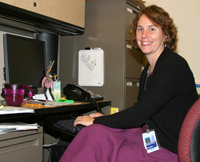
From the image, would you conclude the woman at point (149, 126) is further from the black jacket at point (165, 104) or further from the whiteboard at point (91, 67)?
the whiteboard at point (91, 67)

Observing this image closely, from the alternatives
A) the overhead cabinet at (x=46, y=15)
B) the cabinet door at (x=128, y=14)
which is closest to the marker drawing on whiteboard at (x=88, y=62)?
the overhead cabinet at (x=46, y=15)

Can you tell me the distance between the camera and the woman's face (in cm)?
127

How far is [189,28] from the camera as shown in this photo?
7.61ft

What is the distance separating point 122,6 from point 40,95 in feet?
3.05

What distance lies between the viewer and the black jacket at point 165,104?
988 mm

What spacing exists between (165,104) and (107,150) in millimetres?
327

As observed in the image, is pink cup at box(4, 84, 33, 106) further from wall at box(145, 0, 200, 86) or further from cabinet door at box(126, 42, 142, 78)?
wall at box(145, 0, 200, 86)

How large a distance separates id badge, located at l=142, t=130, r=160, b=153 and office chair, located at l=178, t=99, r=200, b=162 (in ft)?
0.86

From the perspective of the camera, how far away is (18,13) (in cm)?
143

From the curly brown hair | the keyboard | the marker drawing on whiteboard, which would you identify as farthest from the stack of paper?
the marker drawing on whiteboard

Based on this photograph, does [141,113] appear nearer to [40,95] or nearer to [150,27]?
[150,27]

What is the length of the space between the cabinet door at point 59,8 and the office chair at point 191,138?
114cm

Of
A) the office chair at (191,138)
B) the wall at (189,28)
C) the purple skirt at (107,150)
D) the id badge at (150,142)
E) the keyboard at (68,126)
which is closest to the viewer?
the office chair at (191,138)

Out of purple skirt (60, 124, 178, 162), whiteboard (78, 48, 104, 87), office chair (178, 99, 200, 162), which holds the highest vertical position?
whiteboard (78, 48, 104, 87)
